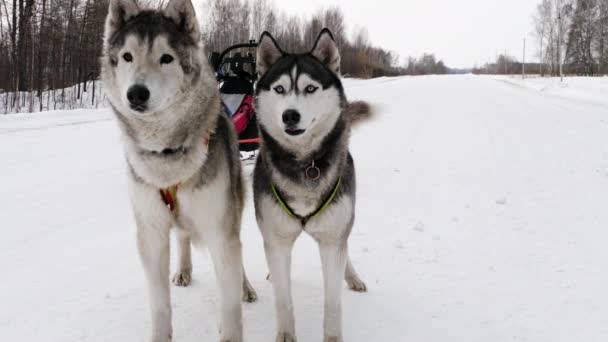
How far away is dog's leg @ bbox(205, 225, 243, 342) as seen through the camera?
2340mm

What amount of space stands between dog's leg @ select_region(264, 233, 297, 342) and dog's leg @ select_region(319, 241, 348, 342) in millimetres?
207

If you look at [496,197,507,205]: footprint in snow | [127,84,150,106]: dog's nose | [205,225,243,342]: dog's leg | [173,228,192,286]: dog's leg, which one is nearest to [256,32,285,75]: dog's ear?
[127,84,150,106]: dog's nose

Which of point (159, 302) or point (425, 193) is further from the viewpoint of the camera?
point (425, 193)

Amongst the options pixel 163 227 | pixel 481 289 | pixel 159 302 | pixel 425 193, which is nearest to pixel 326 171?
pixel 163 227

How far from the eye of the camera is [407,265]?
11.3 ft

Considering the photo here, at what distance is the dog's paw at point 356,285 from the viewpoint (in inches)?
122

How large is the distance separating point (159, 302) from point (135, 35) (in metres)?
1.42

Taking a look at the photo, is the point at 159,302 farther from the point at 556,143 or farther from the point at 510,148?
the point at 556,143

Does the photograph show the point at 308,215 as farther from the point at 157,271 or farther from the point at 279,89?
the point at 157,271

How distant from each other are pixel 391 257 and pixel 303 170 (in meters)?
1.48

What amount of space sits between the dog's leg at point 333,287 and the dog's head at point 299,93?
Result: 65 centimetres

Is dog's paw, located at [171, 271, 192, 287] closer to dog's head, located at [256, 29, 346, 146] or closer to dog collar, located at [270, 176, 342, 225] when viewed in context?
dog collar, located at [270, 176, 342, 225]

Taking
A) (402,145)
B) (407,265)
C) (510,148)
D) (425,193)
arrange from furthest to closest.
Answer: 1. (402,145)
2. (510,148)
3. (425,193)
4. (407,265)

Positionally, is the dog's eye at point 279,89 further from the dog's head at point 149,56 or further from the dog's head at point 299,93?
the dog's head at point 149,56
